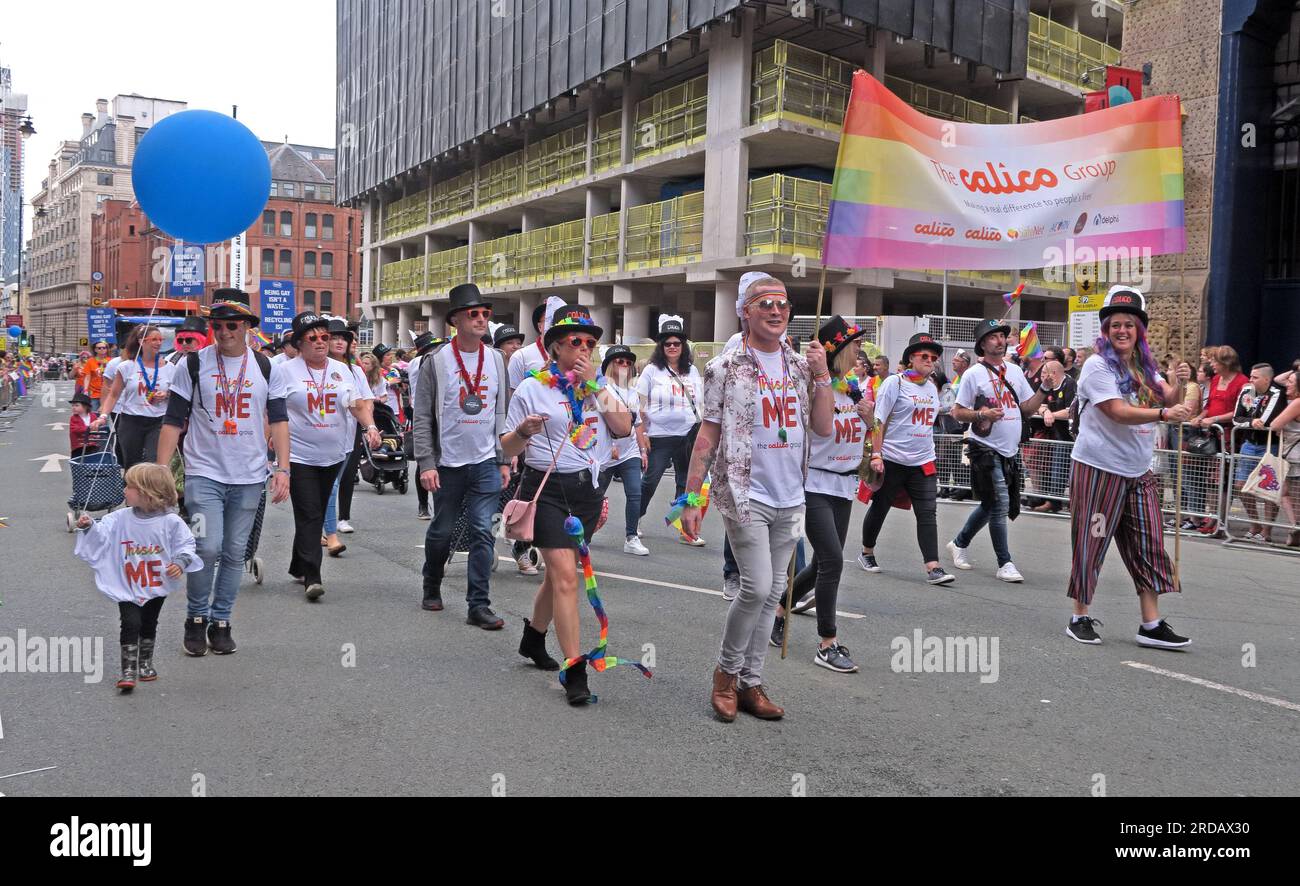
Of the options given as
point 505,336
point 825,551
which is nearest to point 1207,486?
point 825,551

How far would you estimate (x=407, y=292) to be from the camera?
50.2 meters

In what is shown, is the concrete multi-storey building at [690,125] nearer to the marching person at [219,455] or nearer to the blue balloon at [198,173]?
the blue balloon at [198,173]

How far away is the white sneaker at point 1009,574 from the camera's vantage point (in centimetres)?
871

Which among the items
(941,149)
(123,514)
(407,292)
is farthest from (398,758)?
(407,292)

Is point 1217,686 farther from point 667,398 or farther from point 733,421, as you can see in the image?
point 667,398

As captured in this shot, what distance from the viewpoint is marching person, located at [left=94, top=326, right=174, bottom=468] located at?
31.8 feet

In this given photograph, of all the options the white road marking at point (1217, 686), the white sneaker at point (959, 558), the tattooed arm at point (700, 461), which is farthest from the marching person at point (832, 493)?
the white sneaker at point (959, 558)

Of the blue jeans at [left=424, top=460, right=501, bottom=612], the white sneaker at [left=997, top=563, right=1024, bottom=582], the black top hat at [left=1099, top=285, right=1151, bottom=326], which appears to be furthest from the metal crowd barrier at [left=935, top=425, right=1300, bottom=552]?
the blue jeans at [left=424, top=460, right=501, bottom=612]

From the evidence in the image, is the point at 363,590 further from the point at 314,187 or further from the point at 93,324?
the point at 314,187

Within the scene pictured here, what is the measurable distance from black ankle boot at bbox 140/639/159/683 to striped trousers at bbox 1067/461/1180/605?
5381 mm

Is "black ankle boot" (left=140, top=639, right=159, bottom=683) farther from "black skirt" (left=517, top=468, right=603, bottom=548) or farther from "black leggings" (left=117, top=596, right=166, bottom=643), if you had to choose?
"black skirt" (left=517, top=468, right=603, bottom=548)

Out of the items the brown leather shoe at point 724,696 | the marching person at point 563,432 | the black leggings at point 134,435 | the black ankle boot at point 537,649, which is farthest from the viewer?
the black leggings at point 134,435

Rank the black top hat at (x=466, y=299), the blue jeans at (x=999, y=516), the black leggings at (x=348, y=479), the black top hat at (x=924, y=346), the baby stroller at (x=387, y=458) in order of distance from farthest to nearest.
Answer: the baby stroller at (x=387, y=458) < the black leggings at (x=348, y=479) < the blue jeans at (x=999, y=516) < the black top hat at (x=924, y=346) < the black top hat at (x=466, y=299)

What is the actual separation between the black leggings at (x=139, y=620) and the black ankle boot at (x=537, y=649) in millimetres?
1880
